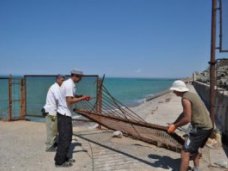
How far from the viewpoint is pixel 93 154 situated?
7.93 m

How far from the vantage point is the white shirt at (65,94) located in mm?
6883

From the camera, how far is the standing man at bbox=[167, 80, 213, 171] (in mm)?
5863

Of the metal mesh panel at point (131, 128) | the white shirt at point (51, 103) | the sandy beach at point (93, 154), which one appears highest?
the white shirt at point (51, 103)

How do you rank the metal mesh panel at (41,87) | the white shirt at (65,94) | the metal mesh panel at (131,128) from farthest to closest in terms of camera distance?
the metal mesh panel at (41,87)
the metal mesh panel at (131,128)
the white shirt at (65,94)

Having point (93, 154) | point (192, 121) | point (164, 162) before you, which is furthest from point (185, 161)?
point (93, 154)

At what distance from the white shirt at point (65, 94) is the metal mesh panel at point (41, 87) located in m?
4.26

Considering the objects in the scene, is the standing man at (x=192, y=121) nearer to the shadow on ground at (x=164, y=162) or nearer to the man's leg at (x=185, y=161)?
the man's leg at (x=185, y=161)

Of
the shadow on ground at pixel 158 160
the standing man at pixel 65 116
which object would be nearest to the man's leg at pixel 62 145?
the standing man at pixel 65 116

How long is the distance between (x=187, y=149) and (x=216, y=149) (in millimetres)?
2503

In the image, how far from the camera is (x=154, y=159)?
7.46m

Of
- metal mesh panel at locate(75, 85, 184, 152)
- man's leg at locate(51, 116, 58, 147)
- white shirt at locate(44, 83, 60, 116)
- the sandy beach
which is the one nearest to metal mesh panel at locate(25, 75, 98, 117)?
metal mesh panel at locate(75, 85, 184, 152)

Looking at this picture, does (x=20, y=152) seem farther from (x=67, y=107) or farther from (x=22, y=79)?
(x=22, y=79)

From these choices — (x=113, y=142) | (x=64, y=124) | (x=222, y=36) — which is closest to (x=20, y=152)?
(x=64, y=124)

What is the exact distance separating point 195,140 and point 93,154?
2.72 metres
